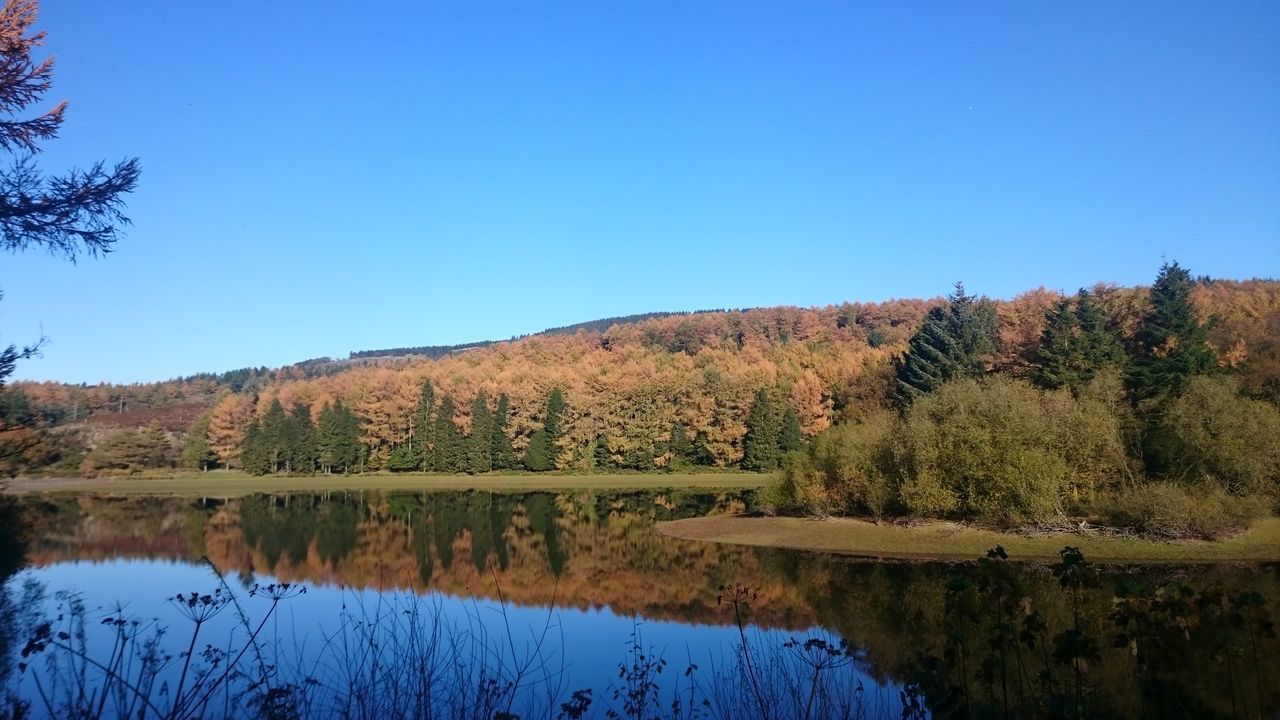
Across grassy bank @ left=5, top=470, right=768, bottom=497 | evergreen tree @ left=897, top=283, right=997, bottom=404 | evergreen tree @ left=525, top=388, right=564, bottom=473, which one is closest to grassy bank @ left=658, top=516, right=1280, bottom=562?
evergreen tree @ left=897, top=283, right=997, bottom=404

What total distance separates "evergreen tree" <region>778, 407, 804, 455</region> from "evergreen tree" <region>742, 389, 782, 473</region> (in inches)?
11.5

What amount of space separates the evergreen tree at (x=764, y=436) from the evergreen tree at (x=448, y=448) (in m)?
31.0

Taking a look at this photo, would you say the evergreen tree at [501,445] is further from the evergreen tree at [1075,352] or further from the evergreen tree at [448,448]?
the evergreen tree at [1075,352]

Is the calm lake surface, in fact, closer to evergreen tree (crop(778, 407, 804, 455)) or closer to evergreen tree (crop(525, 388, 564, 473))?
evergreen tree (crop(778, 407, 804, 455))

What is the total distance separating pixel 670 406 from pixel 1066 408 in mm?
51492

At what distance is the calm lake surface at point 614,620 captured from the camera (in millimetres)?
5824

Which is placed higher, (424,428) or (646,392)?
(646,392)

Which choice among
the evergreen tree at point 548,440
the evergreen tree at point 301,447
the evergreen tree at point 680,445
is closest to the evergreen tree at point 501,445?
the evergreen tree at point 548,440

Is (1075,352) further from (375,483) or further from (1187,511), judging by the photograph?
(375,483)

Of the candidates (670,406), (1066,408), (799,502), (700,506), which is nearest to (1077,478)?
(1066,408)

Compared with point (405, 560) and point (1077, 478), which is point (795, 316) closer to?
point (1077, 478)

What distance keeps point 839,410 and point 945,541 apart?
161ft

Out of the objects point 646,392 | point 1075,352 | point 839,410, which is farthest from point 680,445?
point 1075,352

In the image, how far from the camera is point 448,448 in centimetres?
8500
